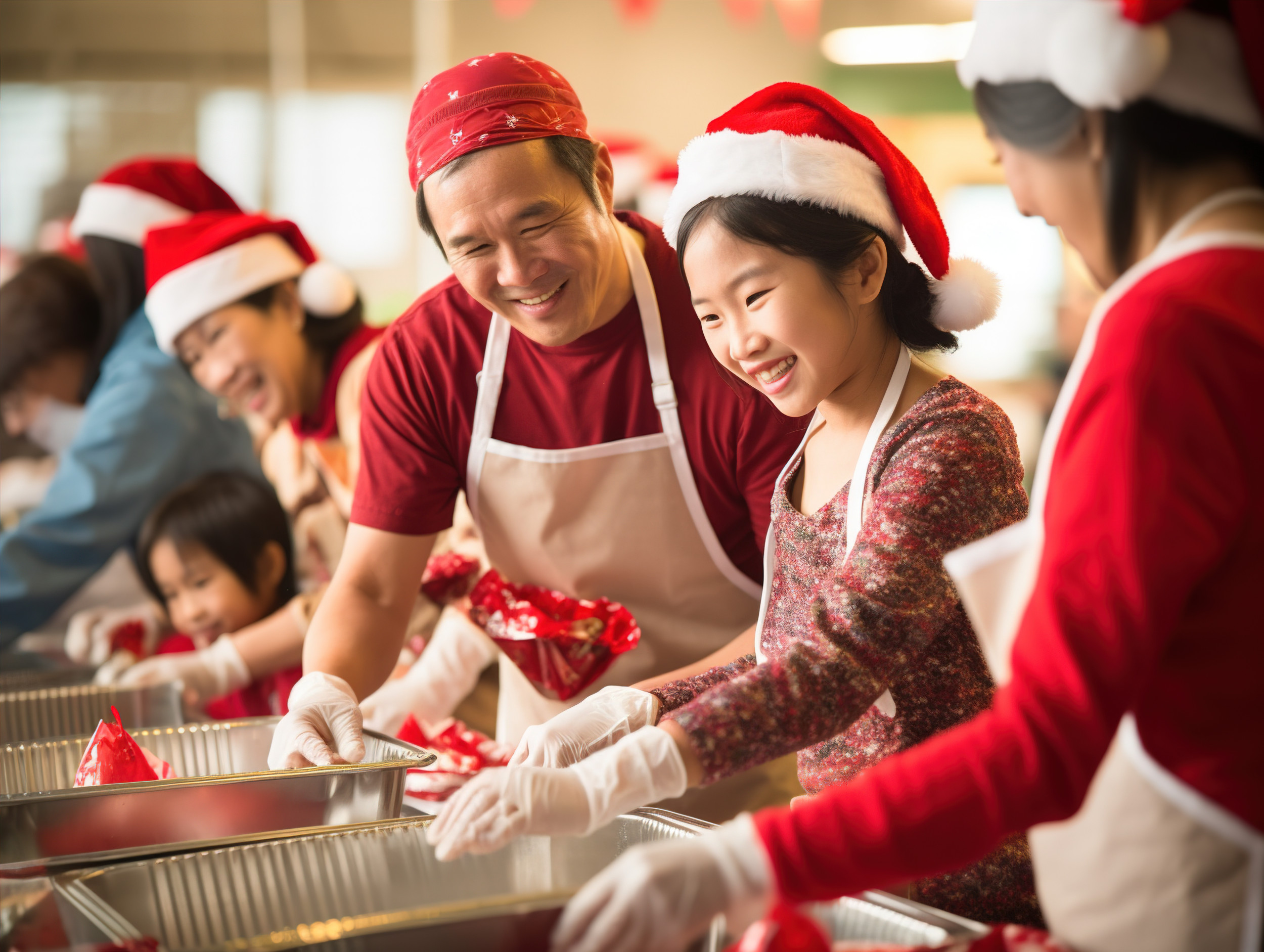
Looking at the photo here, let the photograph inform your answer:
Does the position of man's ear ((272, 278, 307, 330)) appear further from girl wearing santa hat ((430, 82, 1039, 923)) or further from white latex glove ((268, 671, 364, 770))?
girl wearing santa hat ((430, 82, 1039, 923))

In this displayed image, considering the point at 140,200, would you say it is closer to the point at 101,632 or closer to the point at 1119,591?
the point at 101,632

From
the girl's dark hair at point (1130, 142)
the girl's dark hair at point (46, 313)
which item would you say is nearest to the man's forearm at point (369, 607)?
the girl's dark hair at point (1130, 142)

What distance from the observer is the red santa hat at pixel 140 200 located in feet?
8.27

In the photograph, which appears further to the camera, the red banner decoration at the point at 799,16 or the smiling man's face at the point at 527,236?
the red banner decoration at the point at 799,16

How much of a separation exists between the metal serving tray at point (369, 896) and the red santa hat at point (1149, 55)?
568 mm

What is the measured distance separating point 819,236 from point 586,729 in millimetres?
514

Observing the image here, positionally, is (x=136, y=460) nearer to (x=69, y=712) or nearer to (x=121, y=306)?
(x=121, y=306)

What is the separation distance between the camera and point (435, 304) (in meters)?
1.55

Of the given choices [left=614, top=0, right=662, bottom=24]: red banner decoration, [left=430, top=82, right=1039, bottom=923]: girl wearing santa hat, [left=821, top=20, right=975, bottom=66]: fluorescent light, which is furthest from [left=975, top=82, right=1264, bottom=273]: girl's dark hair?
[left=821, top=20, right=975, bottom=66]: fluorescent light

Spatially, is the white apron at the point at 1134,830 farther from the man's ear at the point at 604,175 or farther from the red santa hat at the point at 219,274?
the red santa hat at the point at 219,274

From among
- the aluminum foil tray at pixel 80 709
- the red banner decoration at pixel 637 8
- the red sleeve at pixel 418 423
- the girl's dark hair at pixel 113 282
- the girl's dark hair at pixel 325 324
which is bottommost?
the aluminum foil tray at pixel 80 709

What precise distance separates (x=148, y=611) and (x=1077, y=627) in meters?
2.33

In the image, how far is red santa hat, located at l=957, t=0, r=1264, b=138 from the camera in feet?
2.20

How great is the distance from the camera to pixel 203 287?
2158 mm
